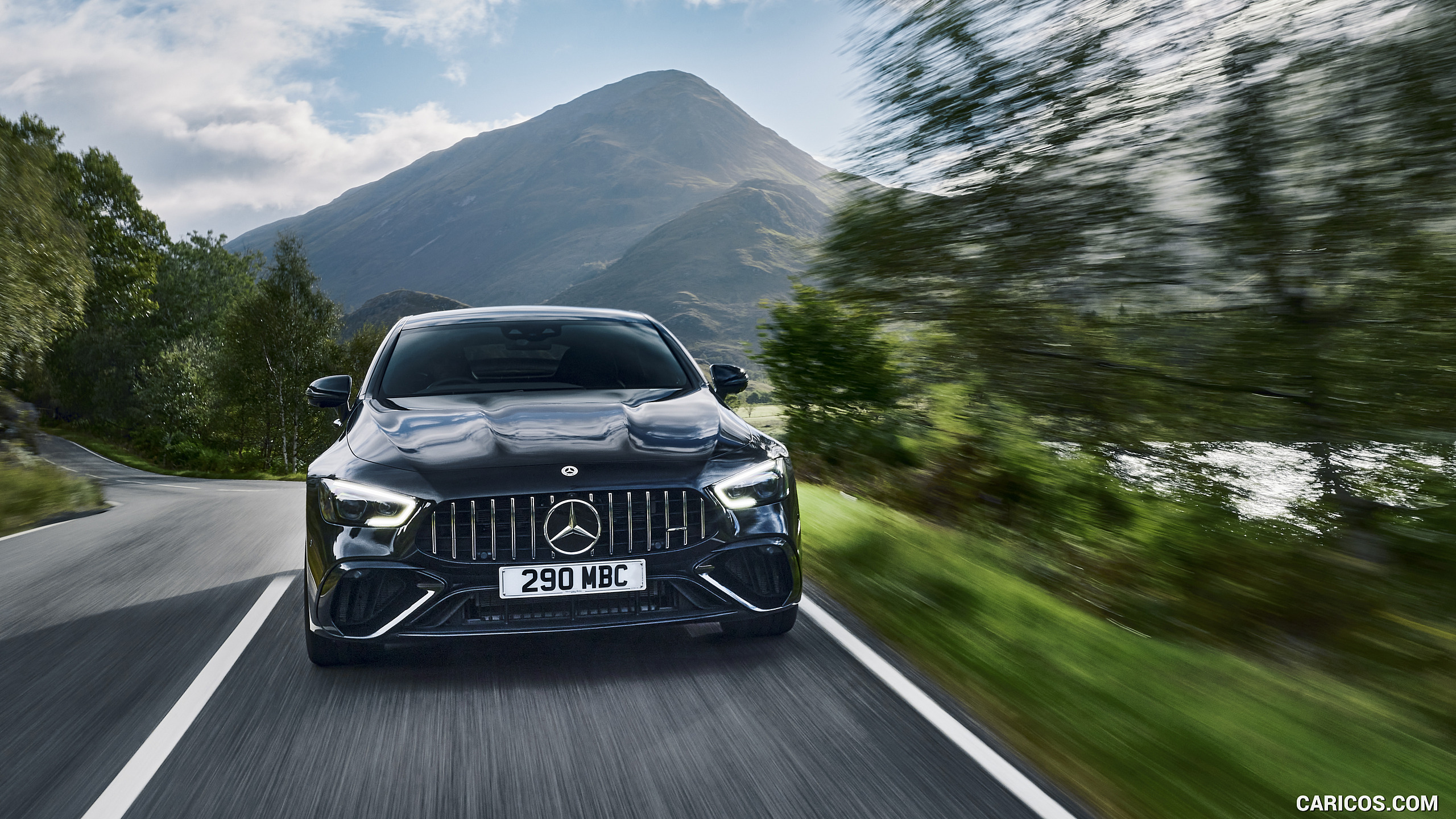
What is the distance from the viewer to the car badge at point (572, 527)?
3.64 m

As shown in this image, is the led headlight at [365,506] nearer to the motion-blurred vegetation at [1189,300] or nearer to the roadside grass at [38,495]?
the motion-blurred vegetation at [1189,300]

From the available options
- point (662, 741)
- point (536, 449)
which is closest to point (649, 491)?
point (536, 449)

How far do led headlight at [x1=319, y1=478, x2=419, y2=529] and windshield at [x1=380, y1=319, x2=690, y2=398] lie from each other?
1340 mm

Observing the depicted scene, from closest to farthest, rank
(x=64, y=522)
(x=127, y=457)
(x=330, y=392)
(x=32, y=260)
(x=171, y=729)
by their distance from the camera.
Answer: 1. (x=171, y=729)
2. (x=330, y=392)
3. (x=64, y=522)
4. (x=32, y=260)
5. (x=127, y=457)

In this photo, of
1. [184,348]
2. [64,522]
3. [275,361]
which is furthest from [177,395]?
[64,522]

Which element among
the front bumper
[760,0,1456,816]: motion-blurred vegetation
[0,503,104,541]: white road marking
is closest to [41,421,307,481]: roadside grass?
[0,503,104,541]: white road marking

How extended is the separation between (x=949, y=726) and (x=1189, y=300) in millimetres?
3606

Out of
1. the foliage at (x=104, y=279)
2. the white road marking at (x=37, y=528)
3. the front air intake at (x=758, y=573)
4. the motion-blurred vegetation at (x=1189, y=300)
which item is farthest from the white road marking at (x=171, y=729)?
the foliage at (x=104, y=279)

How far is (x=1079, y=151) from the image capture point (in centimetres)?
645

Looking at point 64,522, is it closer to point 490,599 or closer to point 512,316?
point 512,316

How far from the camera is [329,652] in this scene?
3.90m

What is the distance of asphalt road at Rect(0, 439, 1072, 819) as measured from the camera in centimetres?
282

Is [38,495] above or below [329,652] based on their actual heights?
below

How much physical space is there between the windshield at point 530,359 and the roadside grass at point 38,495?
9372mm
